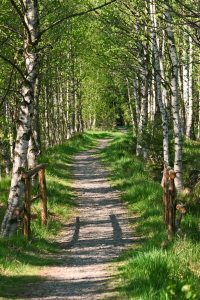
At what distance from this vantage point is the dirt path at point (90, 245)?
4718 millimetres

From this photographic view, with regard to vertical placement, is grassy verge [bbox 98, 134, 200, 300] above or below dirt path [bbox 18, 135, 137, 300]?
above

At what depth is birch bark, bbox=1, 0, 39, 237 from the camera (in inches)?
266

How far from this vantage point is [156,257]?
4809mm

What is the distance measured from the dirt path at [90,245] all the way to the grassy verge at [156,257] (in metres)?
0.32

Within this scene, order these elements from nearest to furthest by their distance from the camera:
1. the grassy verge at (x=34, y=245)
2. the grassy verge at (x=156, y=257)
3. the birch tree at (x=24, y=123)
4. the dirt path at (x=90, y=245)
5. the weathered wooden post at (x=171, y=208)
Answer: the grassy verge at (x=156, y=257)
the dirt path at (x=90, y=245)
the grassy verge at (x=34, y=245)
the weathered wooden post at (x=171, y=208)
the birch tree at (x=24, y=123)

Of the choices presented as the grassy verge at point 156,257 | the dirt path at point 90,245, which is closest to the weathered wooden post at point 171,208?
the grassy verge at point 156,257

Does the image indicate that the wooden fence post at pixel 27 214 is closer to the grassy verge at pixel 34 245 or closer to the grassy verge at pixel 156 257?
the grassy verge at pixel 34 245

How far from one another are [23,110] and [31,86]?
0.54 meters

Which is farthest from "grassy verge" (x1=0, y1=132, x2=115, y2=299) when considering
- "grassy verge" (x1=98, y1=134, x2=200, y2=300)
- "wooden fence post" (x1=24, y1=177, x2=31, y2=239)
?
"grassy verge" (x1=98, y1=134, x2=200, y2=300)

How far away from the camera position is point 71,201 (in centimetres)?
1058

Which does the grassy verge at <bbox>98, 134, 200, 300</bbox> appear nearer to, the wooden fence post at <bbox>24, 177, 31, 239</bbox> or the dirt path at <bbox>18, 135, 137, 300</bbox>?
the dirt path at <bbox>18, 135, 137, 300</bbox>

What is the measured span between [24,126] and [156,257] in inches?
149

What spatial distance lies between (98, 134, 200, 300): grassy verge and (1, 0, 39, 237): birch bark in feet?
7.95

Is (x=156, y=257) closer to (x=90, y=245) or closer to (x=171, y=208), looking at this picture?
(x=171, y=208)
